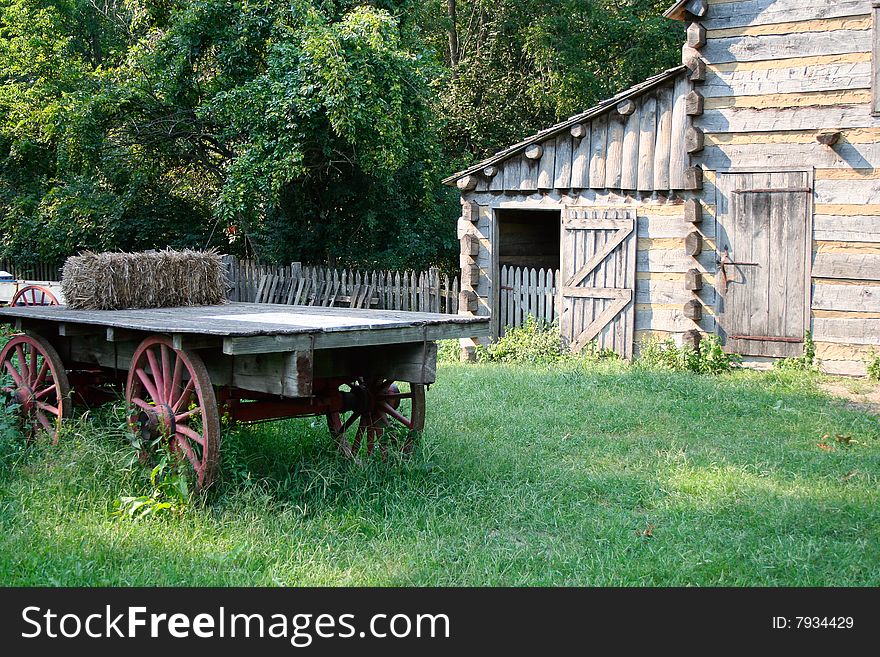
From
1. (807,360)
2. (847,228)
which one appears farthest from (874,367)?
(847,228)

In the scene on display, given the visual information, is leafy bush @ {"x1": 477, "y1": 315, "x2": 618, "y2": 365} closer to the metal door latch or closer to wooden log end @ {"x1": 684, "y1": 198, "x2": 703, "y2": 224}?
the metal door latch

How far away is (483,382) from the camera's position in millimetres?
10680

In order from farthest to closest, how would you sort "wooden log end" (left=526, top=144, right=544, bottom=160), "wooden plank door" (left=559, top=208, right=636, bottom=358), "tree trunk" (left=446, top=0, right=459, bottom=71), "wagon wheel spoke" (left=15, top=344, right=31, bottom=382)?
"tree trunk" (left=446, top=0, right=459, bottom=71), "wooden log end" (left=526, top=144, right=544, bottom=160), "wooden plank door" (left=559, top=208, right=636, bottom=358), "wagon wheel spoke" (left=15, top=344, right=31, bottom=382)

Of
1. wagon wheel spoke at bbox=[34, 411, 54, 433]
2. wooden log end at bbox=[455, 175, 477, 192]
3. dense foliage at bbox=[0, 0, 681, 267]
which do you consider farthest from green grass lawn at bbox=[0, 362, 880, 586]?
dense foliage at bbox=[0, 0, 681, 267]

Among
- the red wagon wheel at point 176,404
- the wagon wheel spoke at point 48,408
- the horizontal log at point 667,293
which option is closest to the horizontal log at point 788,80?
the horizontal log at point 667,293

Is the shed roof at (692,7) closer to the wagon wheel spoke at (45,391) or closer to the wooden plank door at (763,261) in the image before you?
the wooden plank door at (763,261)

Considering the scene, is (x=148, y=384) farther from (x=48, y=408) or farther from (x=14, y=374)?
(x=14, y=374)

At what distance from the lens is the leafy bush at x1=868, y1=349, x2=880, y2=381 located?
34.2ft

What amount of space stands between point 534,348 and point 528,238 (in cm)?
284

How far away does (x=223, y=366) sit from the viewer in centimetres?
588

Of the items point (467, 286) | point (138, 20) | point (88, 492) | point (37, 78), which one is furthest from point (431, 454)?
point (37, 78)

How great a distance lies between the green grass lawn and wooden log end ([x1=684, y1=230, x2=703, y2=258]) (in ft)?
11.8

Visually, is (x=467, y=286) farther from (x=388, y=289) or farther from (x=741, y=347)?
(x=741, y=347)

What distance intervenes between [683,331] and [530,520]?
6709 mm
